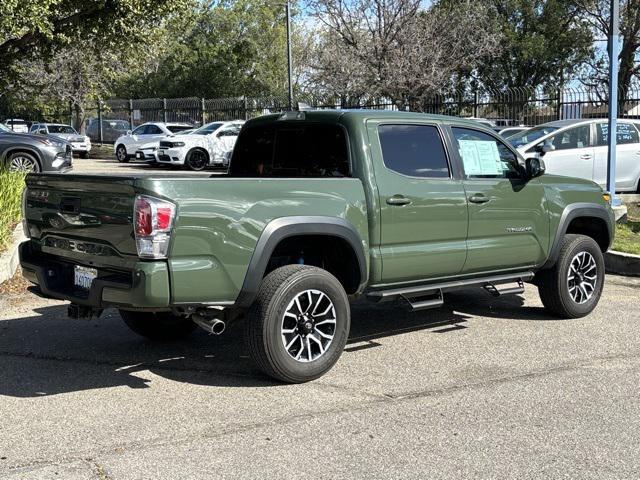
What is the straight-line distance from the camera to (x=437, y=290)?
615 cm

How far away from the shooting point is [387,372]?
18.5ft

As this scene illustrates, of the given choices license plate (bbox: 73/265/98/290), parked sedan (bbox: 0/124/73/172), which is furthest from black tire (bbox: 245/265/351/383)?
parked sedan (bbox: 0/124/73/172)

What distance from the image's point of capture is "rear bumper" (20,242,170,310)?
465 centimetres

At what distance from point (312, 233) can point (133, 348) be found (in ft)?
6.63

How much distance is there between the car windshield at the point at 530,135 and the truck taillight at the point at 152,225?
10.8 meters

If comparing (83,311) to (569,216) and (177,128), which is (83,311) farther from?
(177,128)

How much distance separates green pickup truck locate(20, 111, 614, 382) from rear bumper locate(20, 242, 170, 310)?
0.01m

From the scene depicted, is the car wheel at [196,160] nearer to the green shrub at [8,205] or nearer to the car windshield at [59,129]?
the car windshield at [59,129]

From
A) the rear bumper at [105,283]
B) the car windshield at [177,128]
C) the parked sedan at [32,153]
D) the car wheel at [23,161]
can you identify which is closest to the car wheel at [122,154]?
the car windshield at [177,128]

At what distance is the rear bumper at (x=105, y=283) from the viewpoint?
183 inches

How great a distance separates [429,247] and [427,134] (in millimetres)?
959

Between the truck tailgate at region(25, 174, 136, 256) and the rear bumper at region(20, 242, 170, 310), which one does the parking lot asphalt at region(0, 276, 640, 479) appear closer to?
the rear bumper at region(20, 242, 170, 310)

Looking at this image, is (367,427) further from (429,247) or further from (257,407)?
(429,247)

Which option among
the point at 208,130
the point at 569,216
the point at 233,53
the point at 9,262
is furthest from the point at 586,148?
the point at 233,53
